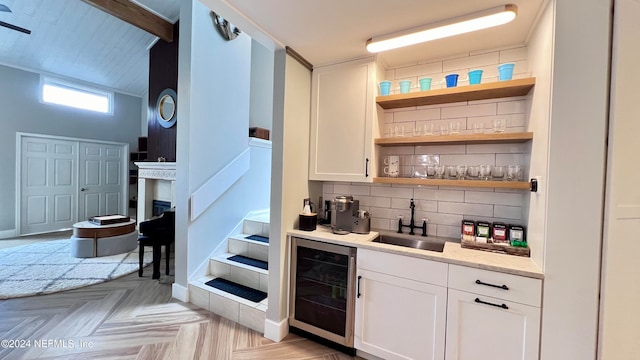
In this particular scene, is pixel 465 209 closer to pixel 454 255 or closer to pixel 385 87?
pixel 454 255

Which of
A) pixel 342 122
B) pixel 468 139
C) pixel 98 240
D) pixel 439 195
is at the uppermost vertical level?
pixel 342 122

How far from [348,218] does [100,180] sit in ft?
23.2

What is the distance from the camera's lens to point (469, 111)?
2104 millimetres

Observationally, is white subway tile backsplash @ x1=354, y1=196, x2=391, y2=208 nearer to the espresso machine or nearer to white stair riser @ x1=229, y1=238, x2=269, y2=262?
the espresso machine

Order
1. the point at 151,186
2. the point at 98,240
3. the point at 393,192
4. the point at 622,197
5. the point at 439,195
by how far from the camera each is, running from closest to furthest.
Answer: the point at 622,197 < the point at 439,195 < the point at 393,192 < the point at 98,240 < the point at 151,186

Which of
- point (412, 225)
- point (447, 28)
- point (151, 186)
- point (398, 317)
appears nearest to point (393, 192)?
point (412, 225)

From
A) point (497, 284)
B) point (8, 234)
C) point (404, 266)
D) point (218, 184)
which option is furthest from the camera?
point (8, 234)

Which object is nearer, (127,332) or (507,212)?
(507,212)

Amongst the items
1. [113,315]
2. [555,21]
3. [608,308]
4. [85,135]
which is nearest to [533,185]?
[608,308]

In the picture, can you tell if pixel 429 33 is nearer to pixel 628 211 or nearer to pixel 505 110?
pixel 505 110

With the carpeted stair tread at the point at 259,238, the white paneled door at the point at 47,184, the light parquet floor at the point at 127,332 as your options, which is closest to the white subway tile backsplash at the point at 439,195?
the light parquet floor at the point at 127,332

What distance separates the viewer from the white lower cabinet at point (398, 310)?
168cm

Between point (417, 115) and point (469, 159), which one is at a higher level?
point (417, 115)

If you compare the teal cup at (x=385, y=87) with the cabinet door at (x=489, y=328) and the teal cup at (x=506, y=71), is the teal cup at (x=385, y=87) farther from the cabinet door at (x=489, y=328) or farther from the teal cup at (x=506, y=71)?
the cabinet door at (x=489, y=328)
